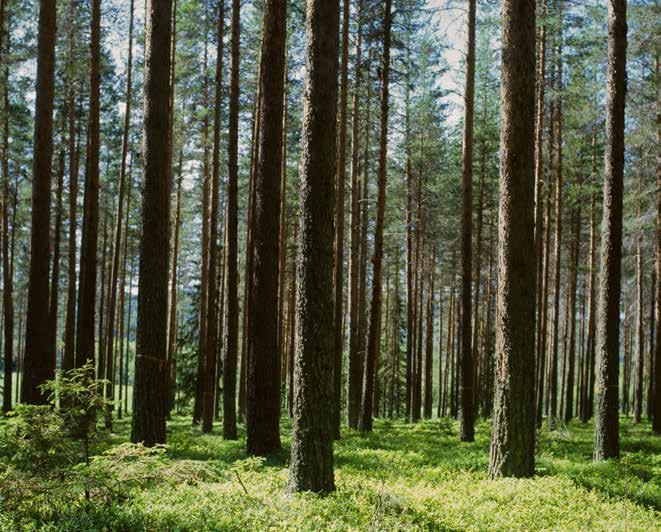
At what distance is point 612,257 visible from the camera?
10977 mm

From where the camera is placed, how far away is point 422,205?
2827cm

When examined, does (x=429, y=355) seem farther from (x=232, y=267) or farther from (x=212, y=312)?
(x=232, y=267)

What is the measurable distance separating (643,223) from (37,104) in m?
19.3

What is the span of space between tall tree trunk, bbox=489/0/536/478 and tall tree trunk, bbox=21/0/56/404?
8225 millimetres

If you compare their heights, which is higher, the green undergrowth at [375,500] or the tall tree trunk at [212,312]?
the tall tree trunk at [212,312]

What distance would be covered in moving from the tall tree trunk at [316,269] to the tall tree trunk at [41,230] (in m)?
6.28

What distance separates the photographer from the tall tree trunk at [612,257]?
36.0ft

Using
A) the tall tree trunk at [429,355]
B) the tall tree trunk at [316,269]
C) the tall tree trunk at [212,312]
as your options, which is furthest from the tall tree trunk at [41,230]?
the tall tree trunk at [429,355]

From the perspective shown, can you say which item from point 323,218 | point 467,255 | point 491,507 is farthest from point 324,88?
point 467,255

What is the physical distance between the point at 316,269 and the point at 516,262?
335 centimetres

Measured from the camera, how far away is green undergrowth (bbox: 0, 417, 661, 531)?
5.41 m

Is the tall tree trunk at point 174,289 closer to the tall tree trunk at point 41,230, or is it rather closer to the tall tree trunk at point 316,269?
the tall tree trunk at point 41,230

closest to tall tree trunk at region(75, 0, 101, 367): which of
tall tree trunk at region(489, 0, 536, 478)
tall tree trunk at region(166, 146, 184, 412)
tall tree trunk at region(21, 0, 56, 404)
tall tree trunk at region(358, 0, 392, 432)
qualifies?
tall tree trunk at region(21, 0, 56, 404)

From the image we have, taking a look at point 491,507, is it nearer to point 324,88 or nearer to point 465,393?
point 324,88
